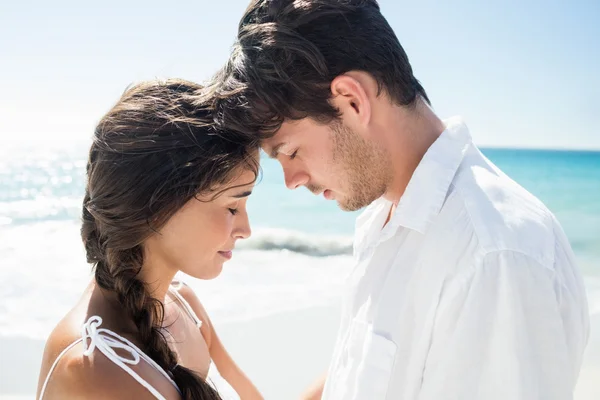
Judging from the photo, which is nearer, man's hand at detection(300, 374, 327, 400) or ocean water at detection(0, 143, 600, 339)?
man's hand at detection(300, 374, 327, 400)

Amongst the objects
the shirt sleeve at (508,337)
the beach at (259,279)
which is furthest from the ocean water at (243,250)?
the shirt sleeve at (508,337)

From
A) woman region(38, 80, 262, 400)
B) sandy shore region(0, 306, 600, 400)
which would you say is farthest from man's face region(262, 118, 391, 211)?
sandy shore region(0, 306, 600, 400)

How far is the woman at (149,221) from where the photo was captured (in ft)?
5.91

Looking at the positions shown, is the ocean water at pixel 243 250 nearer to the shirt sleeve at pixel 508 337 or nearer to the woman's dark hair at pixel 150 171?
the woman's dark hair at pixel 150 171

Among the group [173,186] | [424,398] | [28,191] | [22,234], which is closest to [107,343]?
[173,186]

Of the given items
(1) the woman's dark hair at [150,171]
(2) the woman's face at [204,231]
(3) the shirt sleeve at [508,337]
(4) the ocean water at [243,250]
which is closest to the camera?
(3) the shirt sleeve at [508,337]

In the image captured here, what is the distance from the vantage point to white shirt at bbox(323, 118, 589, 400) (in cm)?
148

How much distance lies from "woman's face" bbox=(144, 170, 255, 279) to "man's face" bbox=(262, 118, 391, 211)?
206 mm

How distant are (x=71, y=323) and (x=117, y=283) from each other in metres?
0.21

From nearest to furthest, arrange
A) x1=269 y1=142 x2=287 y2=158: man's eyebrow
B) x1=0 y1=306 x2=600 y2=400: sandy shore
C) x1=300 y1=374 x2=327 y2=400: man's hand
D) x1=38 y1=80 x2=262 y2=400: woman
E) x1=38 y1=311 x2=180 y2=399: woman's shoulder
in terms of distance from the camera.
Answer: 1. x1=38 y1=311 x2=180 y2=399: woman's shoulder
2. x1=38 y1=80 x2=262 y2=400: woman
3. x1=269 y1=142 x2=287 y2=158: man's eyebrow
4. x1=300 y1=374 x2=327 y2=400: man's hand
5. x1=0 y1=306 x2=600 y2=400: sandy shore

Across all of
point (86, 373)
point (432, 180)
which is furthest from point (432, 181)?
point (86, 373)

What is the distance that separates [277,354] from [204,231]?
385 centimetres

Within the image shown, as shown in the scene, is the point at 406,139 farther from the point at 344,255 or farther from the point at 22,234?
the point at 22,234

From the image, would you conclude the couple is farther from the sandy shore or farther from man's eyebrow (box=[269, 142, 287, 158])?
the sandy shore
